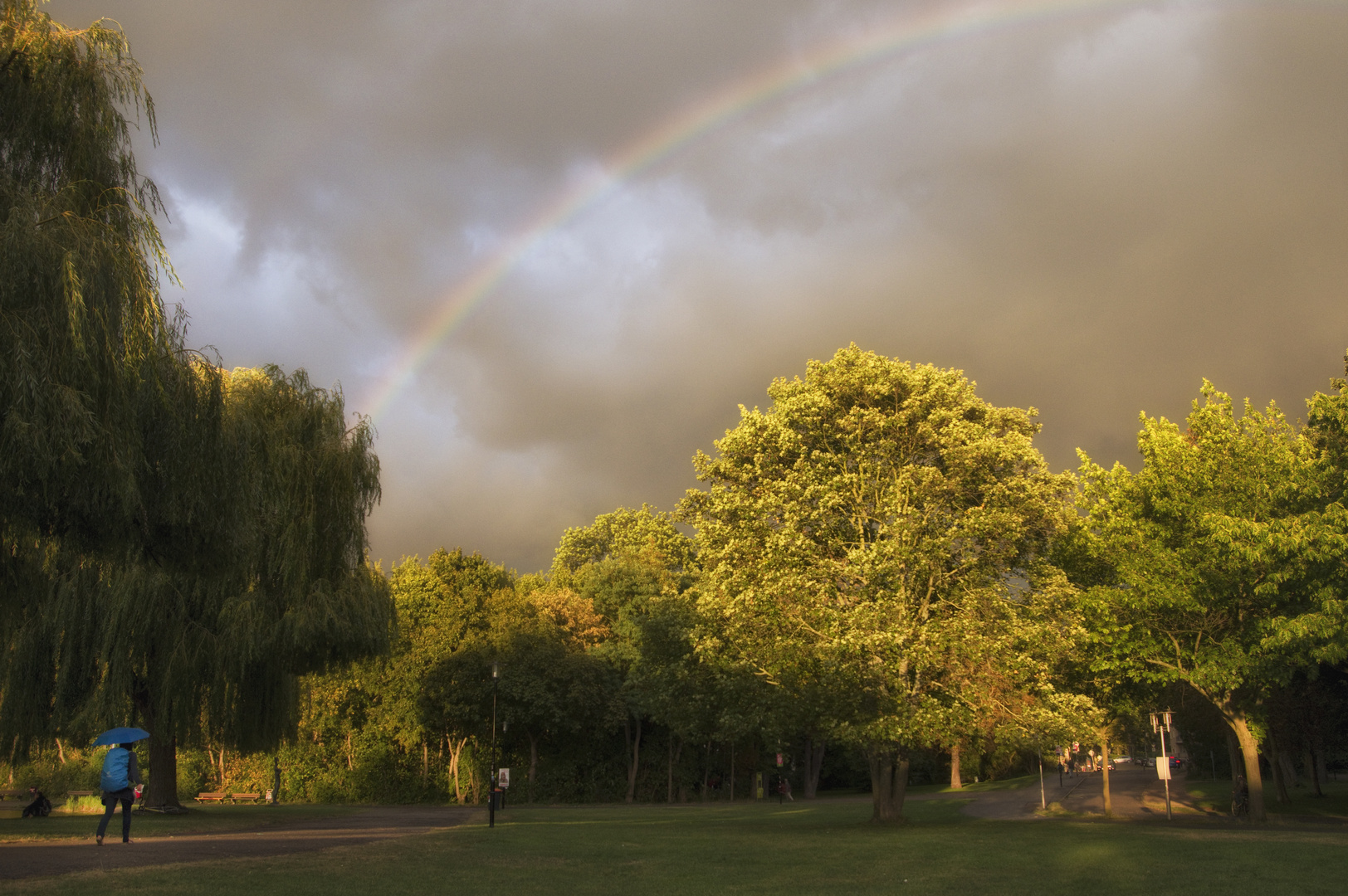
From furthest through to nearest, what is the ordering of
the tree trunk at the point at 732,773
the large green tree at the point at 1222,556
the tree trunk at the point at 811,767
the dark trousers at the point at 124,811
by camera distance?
the tree trunk at the point at 811,767, the tree trunk at the point at 732,773, the large green tree at the point at 1222,556, the dark trousers at the point at 124,811

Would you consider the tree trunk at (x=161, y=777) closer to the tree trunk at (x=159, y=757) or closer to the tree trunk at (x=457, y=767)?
the tree trunk at (x=159, y=757)

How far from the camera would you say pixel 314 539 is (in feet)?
95.7

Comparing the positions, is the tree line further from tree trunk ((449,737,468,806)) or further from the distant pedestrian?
tree trunk ((449,737,468,806))

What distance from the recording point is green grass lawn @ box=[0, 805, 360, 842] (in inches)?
843

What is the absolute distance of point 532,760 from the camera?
53.2m

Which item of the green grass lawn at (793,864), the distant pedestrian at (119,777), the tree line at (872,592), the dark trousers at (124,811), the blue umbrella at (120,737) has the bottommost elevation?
the green grass lawn at (793,864)

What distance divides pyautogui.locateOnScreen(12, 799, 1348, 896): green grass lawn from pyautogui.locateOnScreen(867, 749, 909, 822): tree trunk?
9.72 ft

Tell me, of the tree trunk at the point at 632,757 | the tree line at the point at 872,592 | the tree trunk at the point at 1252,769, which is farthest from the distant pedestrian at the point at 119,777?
the tree trunk at the point at 632,757

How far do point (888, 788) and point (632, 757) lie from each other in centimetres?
2891

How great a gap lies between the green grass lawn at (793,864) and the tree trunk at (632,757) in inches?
1101

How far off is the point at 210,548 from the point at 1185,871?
656 inches

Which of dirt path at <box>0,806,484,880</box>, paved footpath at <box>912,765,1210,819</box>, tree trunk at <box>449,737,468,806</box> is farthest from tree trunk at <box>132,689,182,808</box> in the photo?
paved footpath at <box>912,765,1210,819</box>

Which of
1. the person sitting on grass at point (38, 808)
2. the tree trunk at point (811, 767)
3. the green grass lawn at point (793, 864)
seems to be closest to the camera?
the green grass lawn at point (793, 864)

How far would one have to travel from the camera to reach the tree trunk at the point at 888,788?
3044 cm
